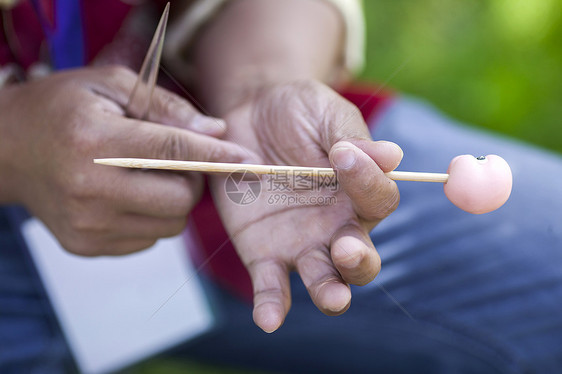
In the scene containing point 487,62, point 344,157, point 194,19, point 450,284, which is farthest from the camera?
point 487,62

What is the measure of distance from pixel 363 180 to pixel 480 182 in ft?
0.37

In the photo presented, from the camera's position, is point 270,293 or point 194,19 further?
point 194,19

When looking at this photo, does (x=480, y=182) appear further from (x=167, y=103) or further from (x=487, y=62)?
(x=487, y=62)

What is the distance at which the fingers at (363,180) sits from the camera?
0.40 meters

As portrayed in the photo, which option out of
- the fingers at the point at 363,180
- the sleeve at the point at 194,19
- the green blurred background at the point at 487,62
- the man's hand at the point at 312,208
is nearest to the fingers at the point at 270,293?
the man's hand at the point at 312,208

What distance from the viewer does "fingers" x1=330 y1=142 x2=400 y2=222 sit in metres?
0.40

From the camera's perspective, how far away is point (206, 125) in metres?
0.53

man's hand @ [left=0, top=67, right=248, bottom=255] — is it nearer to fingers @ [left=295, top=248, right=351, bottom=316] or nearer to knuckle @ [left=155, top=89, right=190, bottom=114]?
knuckle @ [left=155, top=89, right=190, bottom=114]

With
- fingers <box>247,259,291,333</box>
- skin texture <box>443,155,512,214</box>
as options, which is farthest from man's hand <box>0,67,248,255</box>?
skin texture <box>443,155,512,214</box>

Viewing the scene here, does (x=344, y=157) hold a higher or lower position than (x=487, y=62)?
higher

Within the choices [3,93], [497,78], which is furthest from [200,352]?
[497,78]

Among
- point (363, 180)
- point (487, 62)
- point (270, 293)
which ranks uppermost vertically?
point (363, 180)

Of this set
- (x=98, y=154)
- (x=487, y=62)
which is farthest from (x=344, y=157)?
(x=487, y=62)

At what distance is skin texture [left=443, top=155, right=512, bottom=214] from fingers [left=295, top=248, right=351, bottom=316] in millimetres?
138
